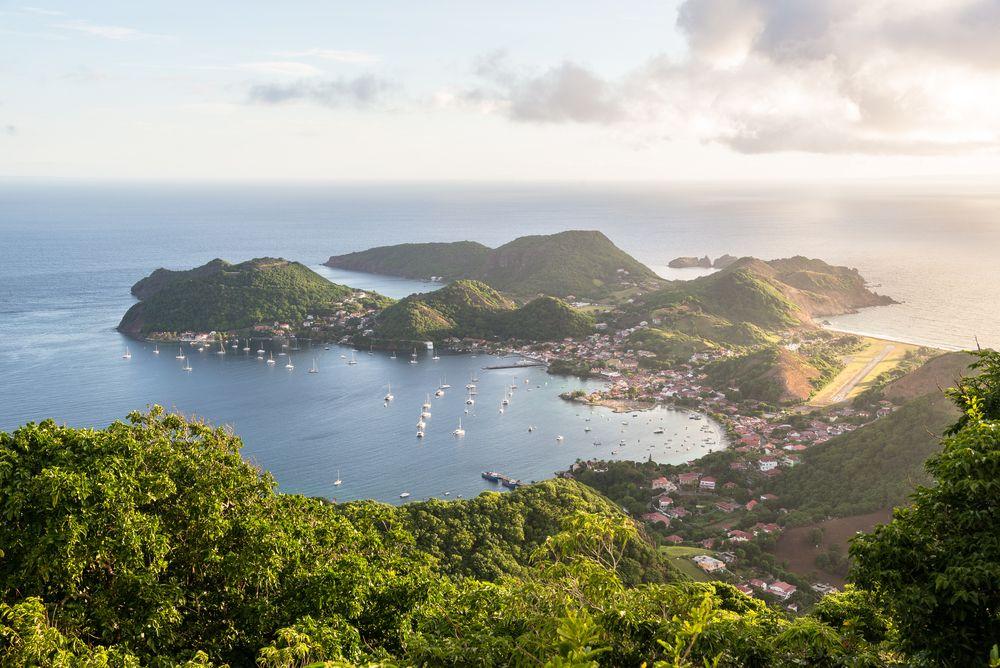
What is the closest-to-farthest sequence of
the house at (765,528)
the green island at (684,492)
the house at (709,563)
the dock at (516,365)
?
the green island at (684,492) → the house at (709,563) → the house at (765,528) → the dock at (516,365)

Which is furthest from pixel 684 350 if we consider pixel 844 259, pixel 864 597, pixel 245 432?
pixel 844 259

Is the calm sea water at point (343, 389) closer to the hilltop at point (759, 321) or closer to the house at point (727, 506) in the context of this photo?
the hilltop at point (759, 321)

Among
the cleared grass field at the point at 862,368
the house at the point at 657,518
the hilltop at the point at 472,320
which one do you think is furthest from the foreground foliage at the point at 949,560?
the hilltop at the point at 472,320

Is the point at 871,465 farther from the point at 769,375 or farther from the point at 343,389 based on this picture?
the point at 343,389

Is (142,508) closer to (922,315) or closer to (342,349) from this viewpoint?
(342,349)

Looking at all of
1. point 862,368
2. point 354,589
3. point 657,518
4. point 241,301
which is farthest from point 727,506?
point 241,301

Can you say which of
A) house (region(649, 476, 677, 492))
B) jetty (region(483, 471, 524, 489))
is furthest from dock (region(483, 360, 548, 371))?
house (region(649, 476, 677, 492))

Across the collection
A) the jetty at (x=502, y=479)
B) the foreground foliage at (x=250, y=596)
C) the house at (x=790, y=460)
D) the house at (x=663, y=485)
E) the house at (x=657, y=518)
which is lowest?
the house at (x=657, y=518)

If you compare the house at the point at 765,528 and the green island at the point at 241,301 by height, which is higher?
the green island at the point at 241,301
